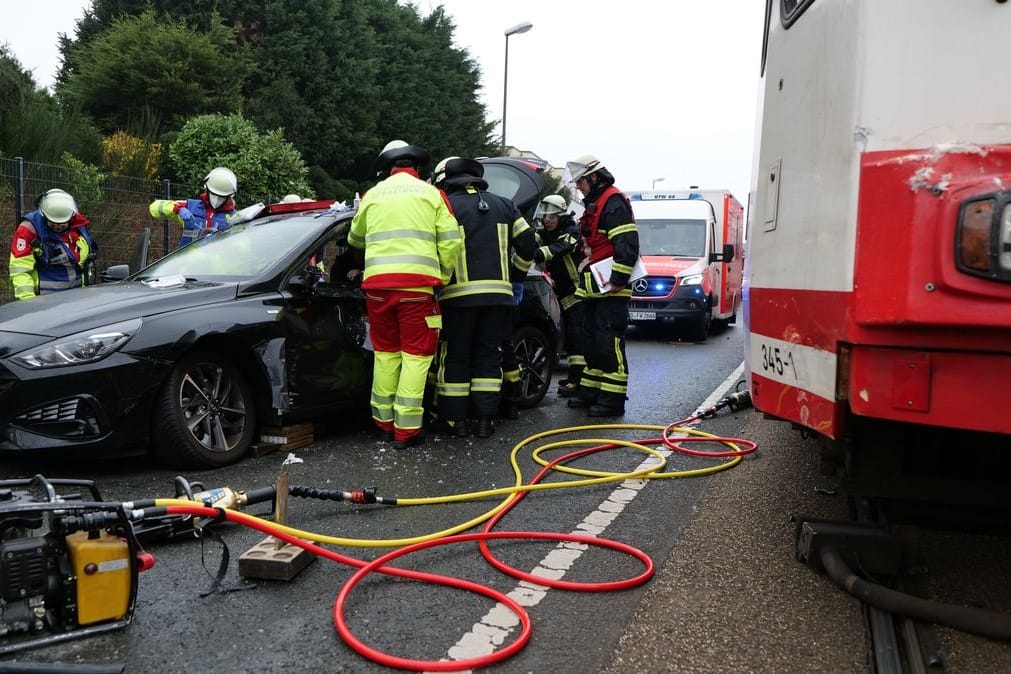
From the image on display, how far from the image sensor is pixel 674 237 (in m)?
14.2

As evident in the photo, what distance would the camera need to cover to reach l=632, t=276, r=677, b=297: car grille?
1318cm

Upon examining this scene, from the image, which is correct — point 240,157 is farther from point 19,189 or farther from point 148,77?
point 148,77

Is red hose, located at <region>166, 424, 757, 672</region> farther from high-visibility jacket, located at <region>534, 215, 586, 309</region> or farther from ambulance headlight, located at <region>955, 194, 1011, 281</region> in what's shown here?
high-visibility jacket, located at <region>534, 215, 586, 309</region>

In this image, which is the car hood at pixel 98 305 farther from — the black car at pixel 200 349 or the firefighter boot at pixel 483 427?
the firefighter boot at pixel 483 427

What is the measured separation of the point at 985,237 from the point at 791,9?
5.03 feet

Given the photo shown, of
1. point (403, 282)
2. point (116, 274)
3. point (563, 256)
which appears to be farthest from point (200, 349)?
point (563, 256)

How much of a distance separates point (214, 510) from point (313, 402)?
7.74ft

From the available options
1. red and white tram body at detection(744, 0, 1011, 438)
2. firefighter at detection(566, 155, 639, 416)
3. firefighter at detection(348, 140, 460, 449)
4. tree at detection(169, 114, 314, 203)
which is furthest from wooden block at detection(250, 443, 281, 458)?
tree at detection(169, 114, 314, 203)

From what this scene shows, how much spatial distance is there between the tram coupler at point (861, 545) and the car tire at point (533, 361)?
382 centimetres

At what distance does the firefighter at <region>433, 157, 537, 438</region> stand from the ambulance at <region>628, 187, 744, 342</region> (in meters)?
6.12

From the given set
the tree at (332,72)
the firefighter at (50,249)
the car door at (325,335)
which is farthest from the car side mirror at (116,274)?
the tree at (332,72)

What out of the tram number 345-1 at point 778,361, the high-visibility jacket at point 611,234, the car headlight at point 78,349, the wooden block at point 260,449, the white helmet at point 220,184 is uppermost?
the white helmet at point 220,184

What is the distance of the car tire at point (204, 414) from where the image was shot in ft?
14.9

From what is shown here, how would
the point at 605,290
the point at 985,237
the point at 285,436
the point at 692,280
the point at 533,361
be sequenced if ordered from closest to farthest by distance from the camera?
the point at 985,237 → the point at 285,436 → the point at 605,290 → the point at 533,361 → the point at 692,280
